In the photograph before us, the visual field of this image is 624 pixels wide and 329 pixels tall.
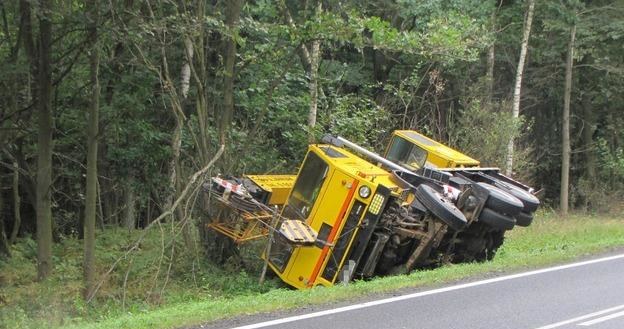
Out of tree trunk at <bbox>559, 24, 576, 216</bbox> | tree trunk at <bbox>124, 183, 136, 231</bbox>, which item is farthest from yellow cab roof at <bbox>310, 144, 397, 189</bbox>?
tree trunk at <bbox>559, 24, 576, 216</bbox>

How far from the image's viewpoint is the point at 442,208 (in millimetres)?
10344

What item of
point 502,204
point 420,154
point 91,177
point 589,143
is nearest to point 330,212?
point 502,204

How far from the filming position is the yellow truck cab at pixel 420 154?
13.3 meters

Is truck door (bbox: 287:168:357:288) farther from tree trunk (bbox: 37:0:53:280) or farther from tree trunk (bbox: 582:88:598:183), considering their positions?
tree trunk (bbox: 582:88:598:183)

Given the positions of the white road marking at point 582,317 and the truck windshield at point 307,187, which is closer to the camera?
the white road marking at point 582,317

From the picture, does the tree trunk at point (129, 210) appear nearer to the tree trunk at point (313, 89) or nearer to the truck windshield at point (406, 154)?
the tree trunk at point (313, 89)

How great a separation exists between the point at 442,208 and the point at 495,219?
3.63 ft

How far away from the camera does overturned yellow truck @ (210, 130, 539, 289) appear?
10664 millimetres

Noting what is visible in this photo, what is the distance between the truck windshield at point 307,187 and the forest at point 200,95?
1.76m

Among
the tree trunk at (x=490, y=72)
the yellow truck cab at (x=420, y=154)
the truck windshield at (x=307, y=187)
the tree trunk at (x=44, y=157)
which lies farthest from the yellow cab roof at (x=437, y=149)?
the tree trunk at (x=490, y=72)

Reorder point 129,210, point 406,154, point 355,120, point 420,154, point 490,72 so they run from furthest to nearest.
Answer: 1. point 490,72
2. point 129,210
3. point 355,120
4. point 406,154
5. point 420,154

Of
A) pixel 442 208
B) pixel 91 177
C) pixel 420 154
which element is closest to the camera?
pixel 442 208

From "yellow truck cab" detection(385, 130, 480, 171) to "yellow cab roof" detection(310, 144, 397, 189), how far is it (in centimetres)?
172

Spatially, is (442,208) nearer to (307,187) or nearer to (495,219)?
(495,219)
